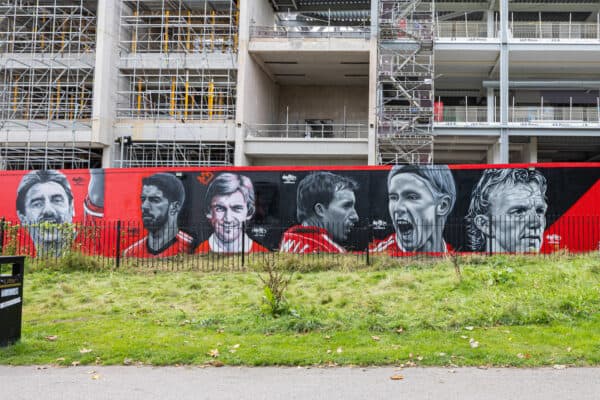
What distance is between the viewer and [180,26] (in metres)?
30.4

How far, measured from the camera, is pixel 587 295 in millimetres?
8211

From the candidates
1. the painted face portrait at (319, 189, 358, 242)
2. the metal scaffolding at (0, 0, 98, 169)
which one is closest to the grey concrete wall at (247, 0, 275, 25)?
the metal scaffolding at (0, 0, 98, 169)

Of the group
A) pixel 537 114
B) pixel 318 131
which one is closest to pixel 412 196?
pixel 318 131

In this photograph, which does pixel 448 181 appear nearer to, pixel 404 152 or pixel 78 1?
pixel 404 152

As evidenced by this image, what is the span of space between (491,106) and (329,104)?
421 inches

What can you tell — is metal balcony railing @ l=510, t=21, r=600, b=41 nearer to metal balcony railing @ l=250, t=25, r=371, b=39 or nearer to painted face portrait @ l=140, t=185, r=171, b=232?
metal balcony railing @ l=250, t=25, r=371, b=39

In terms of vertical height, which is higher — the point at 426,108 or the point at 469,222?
the point at 426,108

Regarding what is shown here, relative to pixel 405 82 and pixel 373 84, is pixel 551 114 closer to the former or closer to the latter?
pixel 405 82

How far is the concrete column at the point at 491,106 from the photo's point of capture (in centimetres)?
3030

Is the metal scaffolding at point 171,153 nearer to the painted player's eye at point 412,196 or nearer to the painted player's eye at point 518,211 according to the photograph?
the painted player's eye at point 412,196

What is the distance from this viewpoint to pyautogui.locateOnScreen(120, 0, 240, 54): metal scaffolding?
1228 inches

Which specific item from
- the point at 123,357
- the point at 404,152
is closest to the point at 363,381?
the point at 123,357

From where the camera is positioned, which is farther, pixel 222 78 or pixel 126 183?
pixel 222 78

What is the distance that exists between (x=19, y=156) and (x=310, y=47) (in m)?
18.4
